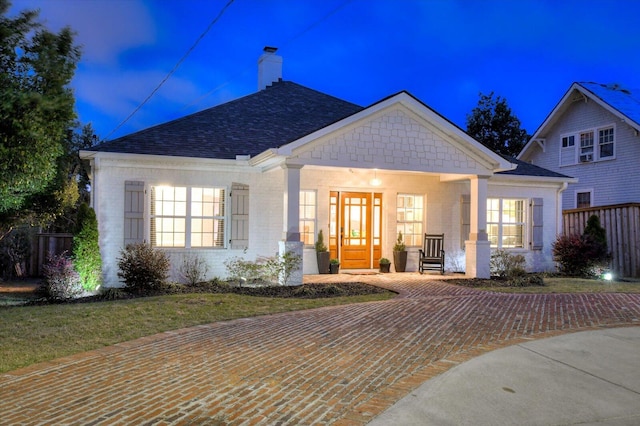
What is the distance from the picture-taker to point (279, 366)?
16.4 feet

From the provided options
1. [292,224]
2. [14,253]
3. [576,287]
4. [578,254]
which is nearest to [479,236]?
[576,287]

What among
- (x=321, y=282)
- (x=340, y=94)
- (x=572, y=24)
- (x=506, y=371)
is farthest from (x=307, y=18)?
(x=340, y=94)

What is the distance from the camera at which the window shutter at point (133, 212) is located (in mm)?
10953

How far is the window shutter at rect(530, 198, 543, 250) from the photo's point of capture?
14.7 meters


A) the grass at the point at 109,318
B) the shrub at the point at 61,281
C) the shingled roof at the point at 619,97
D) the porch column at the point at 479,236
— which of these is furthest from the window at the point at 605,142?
the shrub at the point at 61,281

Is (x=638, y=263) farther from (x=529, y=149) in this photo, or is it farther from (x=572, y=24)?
(x=572, y=24)

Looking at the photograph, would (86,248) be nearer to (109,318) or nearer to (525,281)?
(109,318)

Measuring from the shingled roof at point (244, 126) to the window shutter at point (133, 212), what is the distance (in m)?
0.82

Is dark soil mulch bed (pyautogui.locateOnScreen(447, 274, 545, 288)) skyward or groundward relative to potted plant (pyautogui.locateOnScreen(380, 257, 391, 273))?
groundward

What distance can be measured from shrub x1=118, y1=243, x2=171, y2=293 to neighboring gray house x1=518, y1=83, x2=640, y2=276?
13.0 meters

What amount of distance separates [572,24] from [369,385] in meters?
72.7

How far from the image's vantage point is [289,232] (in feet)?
35.6

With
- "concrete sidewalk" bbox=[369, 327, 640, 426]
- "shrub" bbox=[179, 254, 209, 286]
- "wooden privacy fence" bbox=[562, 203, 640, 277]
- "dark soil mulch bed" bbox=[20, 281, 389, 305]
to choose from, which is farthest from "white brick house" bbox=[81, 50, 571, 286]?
"concrete sidewalk" bbox=[369, 327, 640, 426]

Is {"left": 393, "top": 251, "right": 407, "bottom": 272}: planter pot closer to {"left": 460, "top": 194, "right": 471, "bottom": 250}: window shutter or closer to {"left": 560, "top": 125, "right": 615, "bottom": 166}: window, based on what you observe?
{"left": 460, "top": 194, "right": 471, "bottom": 250}: window shutter
